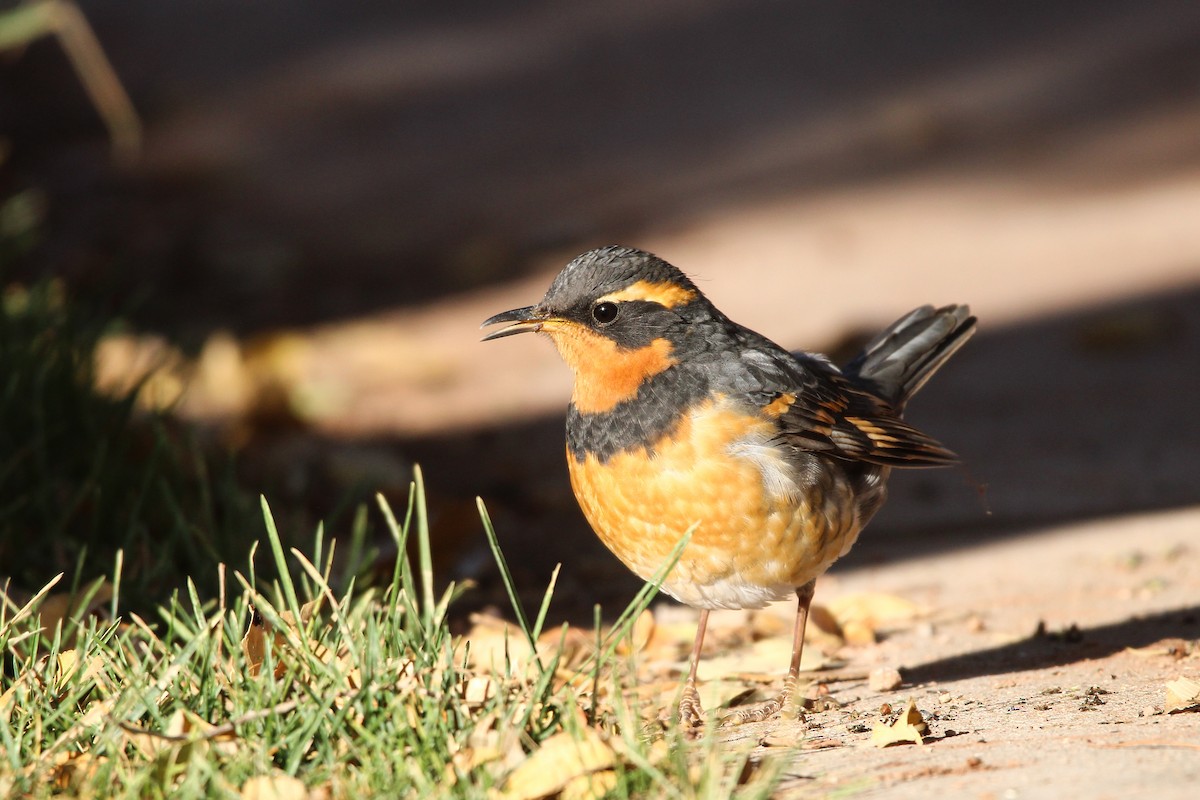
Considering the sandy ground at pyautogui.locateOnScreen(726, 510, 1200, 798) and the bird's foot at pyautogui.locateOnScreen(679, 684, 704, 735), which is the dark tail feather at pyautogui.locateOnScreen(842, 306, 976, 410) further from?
the bird's foot at pyautogui.locateOnScreen(679, 684, 704, 735)

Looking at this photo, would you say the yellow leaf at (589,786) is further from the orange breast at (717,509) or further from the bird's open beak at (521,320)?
the bird's open beak at (521,320)

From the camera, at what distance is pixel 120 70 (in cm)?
1516

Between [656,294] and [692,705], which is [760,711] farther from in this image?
[656,294]

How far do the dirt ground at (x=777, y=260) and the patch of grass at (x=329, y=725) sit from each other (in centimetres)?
48

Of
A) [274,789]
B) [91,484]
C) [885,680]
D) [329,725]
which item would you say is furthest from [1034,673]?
[91,484]

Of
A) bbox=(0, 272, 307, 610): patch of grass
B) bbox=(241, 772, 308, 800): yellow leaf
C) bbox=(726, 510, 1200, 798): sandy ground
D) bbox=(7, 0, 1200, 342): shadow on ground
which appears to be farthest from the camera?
bbox=(7, 0, 1200, 342): shadow on ground

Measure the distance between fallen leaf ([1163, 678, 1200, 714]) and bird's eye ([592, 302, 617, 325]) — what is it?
183cm

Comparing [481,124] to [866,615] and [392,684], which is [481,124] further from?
[392,684]

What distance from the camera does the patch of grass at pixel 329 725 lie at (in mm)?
2998

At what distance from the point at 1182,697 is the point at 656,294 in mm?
1810

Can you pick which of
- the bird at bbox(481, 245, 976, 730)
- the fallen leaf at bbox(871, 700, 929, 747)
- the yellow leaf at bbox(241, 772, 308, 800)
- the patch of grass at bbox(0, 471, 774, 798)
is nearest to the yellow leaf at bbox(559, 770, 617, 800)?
the patch of grass at bbox(0, 471, 774, 798)

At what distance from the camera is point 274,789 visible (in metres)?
2.95

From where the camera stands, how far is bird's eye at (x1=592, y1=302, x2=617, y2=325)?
4199 millimetres

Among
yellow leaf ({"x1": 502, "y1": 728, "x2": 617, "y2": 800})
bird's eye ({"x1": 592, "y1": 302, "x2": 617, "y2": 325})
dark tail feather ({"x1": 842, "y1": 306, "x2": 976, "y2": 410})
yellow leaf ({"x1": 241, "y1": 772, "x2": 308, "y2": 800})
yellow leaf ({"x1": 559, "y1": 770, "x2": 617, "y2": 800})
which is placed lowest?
yellow leaf ({"x1": 559, "y1": 770, "x2": 617, "y2": 800})
